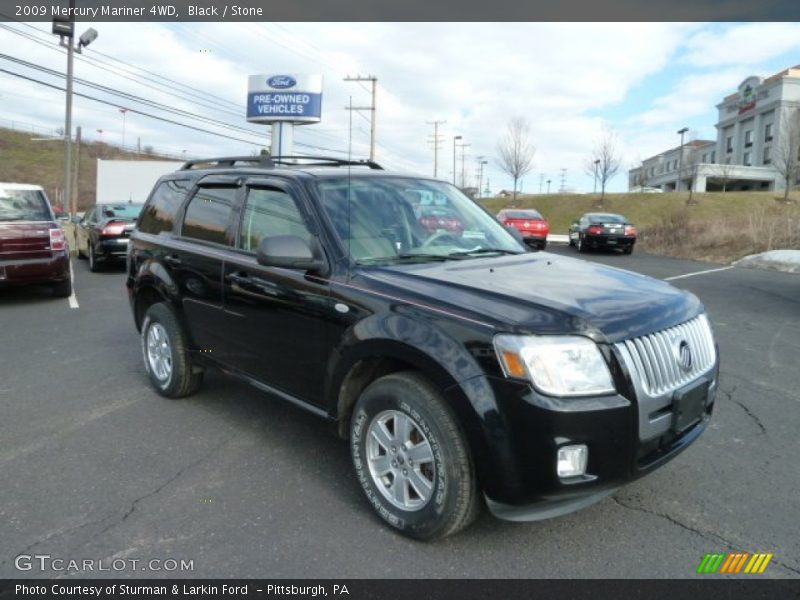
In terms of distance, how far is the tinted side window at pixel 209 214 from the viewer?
4.36 metres

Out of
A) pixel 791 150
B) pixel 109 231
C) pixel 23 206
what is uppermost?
pixel 791 150

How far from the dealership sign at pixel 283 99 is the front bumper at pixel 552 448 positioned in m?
35.4

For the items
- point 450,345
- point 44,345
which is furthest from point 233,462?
point 44,345

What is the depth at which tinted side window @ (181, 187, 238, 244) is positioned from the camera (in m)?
4.36

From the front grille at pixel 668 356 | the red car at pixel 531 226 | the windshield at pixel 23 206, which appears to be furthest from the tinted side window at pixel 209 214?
the red car at pixel 531 226

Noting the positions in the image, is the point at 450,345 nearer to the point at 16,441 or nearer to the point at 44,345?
the point at 16,441

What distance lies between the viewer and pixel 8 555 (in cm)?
281

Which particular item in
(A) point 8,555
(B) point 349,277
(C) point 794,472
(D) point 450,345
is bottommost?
(A) point 8,555

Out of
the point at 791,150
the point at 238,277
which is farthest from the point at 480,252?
the point at 791,150

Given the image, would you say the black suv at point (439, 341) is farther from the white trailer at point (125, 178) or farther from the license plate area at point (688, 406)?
the white trailer at point (125, 178)

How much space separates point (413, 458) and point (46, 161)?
102 meters

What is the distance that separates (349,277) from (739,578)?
2.29m

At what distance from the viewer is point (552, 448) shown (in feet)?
8.20

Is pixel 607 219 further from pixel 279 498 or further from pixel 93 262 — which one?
pixel 279 498
